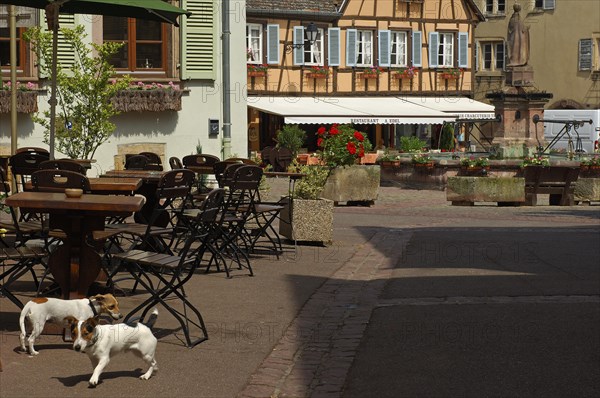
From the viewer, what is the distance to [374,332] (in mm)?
8609

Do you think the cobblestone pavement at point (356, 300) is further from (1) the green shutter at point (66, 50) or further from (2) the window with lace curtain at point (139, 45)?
(1) the green shutter at point (66, 50)

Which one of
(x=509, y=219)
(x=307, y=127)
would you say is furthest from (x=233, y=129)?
(x=307, y=127)

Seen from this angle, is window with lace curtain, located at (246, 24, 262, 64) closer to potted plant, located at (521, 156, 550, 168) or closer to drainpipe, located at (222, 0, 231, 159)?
potted plant, located at (521, 156, 550, 168)

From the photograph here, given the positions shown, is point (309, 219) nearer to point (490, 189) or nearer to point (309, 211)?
point (309, 211)

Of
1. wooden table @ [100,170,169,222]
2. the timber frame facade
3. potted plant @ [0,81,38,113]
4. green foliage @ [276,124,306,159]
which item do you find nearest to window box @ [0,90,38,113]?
potted plant @ [0,81,38,113]

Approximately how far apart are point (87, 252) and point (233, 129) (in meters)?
13.6

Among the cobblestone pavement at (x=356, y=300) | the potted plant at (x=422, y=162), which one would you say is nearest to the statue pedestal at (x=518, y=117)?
the potted plant at (x=422, y=162)

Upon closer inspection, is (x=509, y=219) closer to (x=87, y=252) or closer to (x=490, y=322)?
(x=490, y=322)

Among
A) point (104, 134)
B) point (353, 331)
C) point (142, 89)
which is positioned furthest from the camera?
point (142, 89)

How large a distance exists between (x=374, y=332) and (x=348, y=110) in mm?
35668

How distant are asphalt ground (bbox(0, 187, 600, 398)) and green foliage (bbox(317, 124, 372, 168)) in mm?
3471

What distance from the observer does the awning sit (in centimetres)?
4212

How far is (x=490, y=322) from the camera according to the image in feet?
29.7

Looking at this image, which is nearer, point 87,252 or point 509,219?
point 87,252
